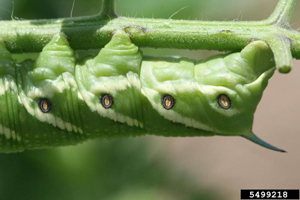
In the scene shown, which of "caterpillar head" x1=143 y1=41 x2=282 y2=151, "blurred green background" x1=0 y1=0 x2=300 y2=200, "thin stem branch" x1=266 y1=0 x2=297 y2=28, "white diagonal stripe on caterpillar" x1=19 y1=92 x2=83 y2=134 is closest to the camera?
"thin stem branch" x1=266 y1=0 x2=297 y2=28

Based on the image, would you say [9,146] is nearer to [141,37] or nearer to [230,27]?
[141,37]

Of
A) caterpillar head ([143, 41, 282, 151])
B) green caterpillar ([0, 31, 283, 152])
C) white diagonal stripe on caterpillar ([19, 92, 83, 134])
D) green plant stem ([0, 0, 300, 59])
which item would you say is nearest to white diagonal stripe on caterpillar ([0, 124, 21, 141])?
green caterpillar ([0, 31, 283, 152])

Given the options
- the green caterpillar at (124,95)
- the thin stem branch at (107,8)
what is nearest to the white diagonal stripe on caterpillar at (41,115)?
the green caterpillar at (124,95)

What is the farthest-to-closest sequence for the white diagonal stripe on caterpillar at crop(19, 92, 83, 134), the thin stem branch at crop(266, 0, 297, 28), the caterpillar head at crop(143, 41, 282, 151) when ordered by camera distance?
the white diagonal stripe on caterpillar at crop(19, 92, 83, 134) < the caterpillar head at crop(143, 41, 282, 151) < the thin stem branch at crop(266, 0, 297, 28)

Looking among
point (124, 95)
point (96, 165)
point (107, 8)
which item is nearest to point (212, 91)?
point (124, 95)

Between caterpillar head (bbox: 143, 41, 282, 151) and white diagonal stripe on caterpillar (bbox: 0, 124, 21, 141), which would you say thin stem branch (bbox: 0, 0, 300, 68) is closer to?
caterpillar head (bbox: 143, 41, 282, 151)

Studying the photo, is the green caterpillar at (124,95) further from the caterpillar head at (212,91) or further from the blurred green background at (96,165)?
the blurred green background at (96,165)

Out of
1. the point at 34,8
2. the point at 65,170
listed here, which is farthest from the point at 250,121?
the point at 34,8
